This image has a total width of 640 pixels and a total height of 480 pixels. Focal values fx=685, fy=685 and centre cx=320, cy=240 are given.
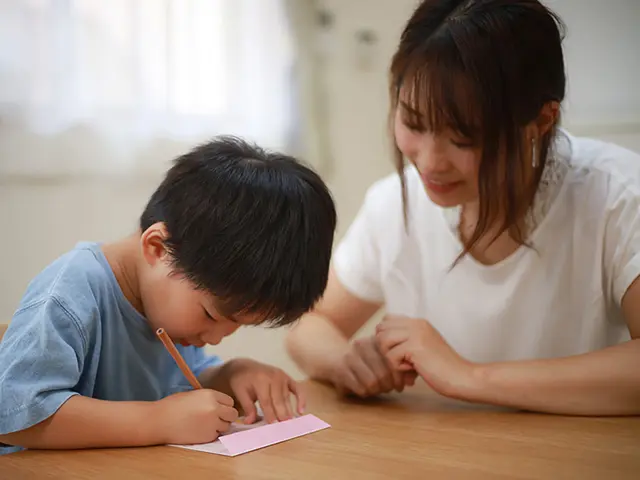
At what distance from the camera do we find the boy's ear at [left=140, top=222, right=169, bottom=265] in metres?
0.81

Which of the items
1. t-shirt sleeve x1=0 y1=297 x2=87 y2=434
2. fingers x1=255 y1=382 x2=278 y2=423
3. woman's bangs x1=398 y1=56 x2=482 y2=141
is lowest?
fingers x1=255 y1=382 x2=278 y2=423

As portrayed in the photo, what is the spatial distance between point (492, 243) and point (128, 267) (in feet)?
1.93

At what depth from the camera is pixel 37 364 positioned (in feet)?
2.31

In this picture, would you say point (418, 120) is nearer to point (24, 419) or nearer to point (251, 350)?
point (24, 419)

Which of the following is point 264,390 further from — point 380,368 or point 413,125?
point 413,125

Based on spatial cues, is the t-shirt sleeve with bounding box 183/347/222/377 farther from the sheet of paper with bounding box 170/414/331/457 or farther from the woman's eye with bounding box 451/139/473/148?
the woman's eye with bounding box 451/139/473/148

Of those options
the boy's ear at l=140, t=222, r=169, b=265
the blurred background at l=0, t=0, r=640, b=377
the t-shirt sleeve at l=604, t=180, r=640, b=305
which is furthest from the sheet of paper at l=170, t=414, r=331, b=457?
the blurred background at l=0, t=0, r=640, b=377

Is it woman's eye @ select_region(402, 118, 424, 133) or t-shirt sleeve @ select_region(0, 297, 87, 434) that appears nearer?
t-shirt sleeve @ select_region(0, 297, 87, 434)

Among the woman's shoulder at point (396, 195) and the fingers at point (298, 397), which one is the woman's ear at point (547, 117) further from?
the fingers at point (298, 397)

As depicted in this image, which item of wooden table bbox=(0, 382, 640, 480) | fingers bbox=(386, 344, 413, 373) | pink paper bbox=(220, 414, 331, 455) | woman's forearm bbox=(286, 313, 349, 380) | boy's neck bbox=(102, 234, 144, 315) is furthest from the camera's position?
woman's forearm bbox=(286, 313, 349, 380)

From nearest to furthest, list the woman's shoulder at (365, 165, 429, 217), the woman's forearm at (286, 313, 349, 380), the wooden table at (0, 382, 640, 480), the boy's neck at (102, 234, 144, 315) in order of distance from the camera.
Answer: the wooden table at (0, 382, 640, 480), the boy's neck at (102, 234, 144, 315), the woman's forearm at (286, 313, 349, 380), the woman's shoulder at (365, 165, 429, 217)

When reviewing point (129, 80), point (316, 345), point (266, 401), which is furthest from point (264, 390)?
point (129, 80)

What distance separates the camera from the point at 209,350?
1737mm

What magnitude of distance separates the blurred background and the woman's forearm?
0.43m
